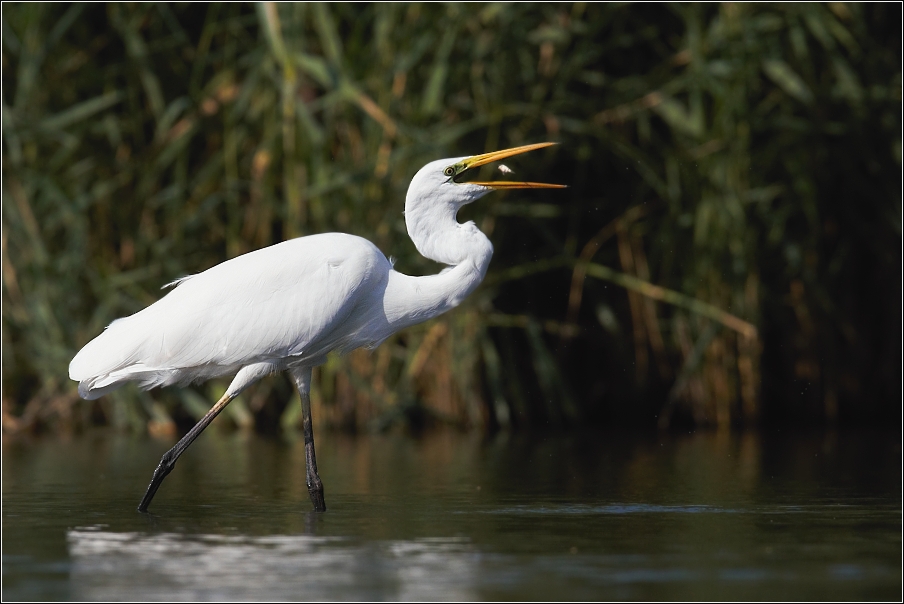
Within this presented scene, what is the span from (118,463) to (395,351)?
182 centimetres

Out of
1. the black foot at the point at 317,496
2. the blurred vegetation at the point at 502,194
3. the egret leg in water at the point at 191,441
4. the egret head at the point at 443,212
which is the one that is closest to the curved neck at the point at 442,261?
the egret head at the point at 443,212

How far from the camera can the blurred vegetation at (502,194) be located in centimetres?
774

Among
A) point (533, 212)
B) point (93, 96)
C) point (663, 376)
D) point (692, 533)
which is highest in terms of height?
point (93, 96)

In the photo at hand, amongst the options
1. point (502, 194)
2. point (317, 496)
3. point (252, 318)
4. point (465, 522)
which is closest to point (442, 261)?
point (252, 318)

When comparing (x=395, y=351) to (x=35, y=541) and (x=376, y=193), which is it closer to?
(x=376, y=193)

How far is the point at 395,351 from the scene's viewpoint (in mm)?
7938

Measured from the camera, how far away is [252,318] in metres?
5.22

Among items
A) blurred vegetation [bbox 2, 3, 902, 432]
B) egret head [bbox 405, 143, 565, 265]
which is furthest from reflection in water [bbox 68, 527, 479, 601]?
blurred vegetation [bbox 2, 3, 902, 432]

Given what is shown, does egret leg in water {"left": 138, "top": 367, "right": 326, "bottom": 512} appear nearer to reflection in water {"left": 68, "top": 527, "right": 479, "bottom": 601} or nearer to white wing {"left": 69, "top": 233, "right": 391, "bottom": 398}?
white wing {"left": 69, "top": 233, "right": 391, "bottom": 398}

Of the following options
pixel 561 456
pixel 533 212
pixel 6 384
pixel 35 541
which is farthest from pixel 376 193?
pixel 35 541

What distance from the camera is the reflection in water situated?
3.44 metres

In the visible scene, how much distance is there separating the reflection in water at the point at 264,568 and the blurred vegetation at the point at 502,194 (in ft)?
11.7

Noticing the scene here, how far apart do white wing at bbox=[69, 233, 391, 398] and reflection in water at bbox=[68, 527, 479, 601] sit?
0.98 meters

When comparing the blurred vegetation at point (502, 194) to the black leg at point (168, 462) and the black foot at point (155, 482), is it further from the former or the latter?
the black foot at point (155, 482)
